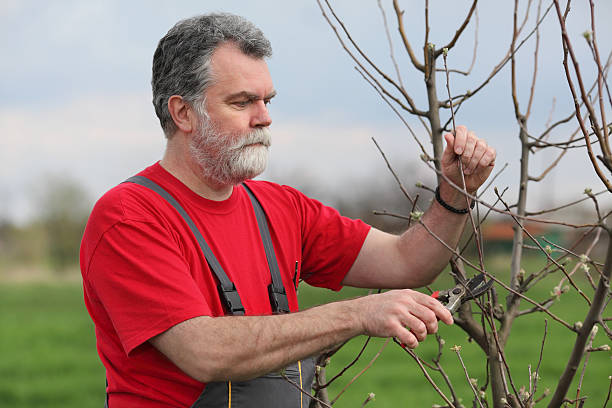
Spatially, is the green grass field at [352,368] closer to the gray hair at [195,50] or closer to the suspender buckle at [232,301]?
the gray hair at [195,50]

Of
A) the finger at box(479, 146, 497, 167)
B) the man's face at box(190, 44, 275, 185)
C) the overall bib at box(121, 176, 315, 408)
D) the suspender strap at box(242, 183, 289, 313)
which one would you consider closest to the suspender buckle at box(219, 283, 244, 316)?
the overall bib at box(121, 176, 315, 408)

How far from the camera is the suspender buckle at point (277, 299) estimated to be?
3.05 metres

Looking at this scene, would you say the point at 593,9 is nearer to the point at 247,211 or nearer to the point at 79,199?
the point at 247,211

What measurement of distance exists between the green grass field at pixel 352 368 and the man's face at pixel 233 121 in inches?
202

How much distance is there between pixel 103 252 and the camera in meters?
2.65

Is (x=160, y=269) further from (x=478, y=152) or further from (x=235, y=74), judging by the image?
(x=478, y=152)

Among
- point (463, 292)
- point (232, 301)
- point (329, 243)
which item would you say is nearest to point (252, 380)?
point (232, 301)

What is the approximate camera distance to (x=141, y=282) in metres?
2.57

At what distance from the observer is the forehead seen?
10.0ft

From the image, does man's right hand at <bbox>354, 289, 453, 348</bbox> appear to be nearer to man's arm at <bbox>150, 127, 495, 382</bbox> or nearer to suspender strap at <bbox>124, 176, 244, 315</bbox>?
man's arm at <bbox>150, 127, 495, 382</bbox>

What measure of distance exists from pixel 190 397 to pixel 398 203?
1.57 meters

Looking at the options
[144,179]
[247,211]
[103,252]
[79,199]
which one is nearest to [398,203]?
[247,211]

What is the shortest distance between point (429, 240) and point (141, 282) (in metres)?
1.43

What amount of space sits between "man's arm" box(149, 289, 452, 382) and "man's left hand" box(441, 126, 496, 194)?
853 millimetres
